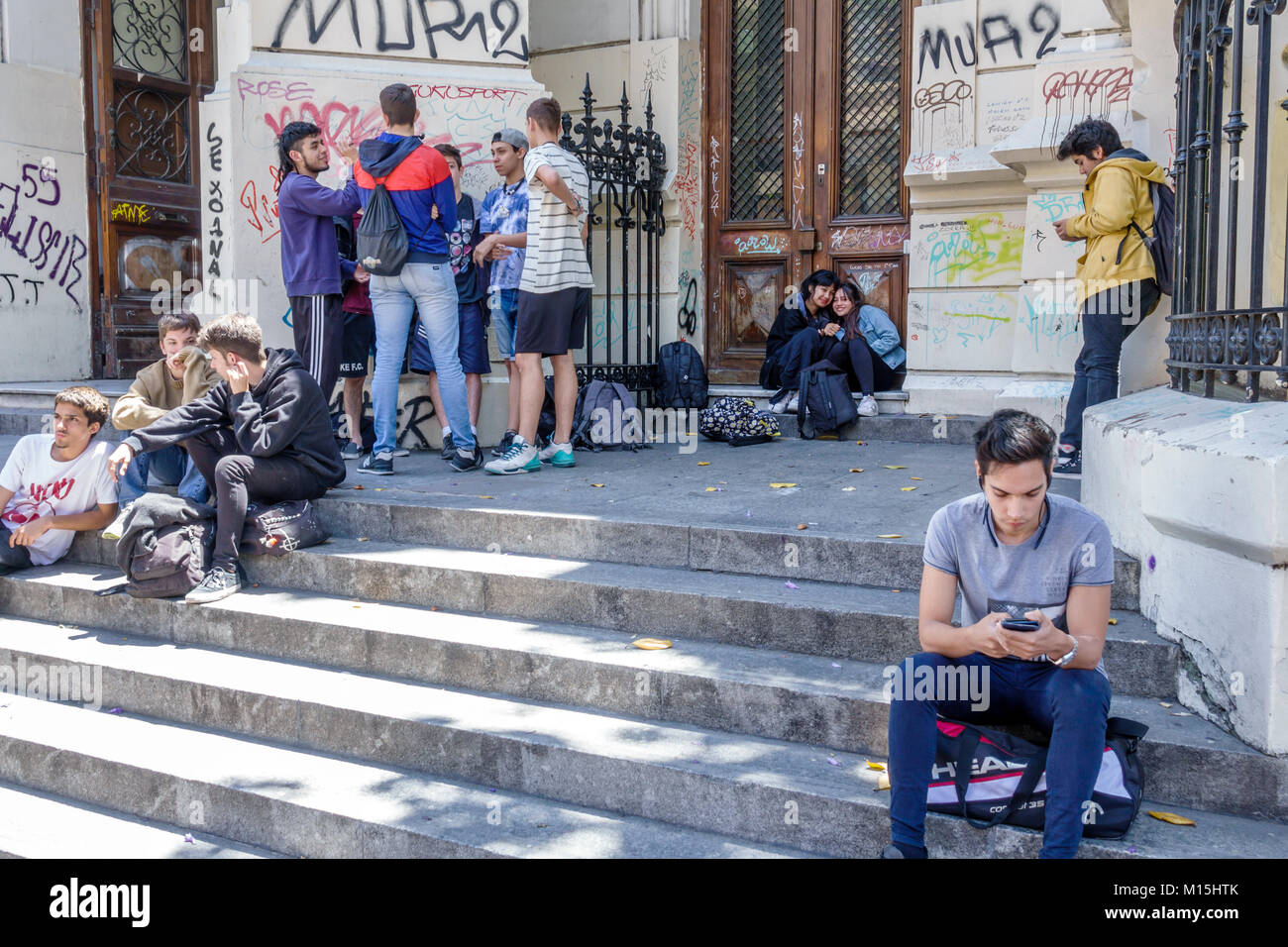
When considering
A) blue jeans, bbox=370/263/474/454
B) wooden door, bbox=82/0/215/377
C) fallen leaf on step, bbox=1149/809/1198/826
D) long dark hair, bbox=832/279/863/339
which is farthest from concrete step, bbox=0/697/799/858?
wooden door, bbox=82/0/215/377

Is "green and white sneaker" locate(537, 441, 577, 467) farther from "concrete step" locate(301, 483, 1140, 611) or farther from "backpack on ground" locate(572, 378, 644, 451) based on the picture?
"concrete step" locate(301, 483, 1140, 611)

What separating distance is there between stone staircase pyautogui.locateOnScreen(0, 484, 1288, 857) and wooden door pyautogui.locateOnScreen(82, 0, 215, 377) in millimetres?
6307

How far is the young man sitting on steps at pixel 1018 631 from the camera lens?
2.87 metres

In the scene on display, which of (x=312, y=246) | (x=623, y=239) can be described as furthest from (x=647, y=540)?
(x=623, y=239)

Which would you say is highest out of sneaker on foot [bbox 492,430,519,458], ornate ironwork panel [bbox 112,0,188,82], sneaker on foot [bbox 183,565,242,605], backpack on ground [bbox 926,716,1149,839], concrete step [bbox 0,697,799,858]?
ornate ironwork panel [bbox 112,0,188,82]

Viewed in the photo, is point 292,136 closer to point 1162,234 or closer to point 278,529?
point 278,529

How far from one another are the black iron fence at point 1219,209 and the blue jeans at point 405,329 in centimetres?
357

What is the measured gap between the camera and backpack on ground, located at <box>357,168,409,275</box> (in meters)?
6.12

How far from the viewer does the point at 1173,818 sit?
9.97ft

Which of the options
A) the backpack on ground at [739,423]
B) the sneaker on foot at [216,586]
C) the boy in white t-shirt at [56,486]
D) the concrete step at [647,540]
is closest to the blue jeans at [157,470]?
the boy in white t-shirt at [56,486]

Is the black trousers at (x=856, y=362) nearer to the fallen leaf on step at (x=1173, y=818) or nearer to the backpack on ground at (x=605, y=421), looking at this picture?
the backpack on ground at (x=605, y=421)

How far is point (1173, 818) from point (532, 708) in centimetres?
196

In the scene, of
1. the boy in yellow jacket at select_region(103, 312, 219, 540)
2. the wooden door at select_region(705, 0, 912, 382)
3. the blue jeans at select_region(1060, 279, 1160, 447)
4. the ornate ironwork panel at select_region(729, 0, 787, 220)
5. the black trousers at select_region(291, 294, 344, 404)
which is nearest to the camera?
the blue jeans at select_region(1060, 279, 1160, 447)

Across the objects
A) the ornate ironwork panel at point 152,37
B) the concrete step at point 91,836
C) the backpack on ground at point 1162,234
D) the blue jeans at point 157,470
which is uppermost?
the ornate ironwork panel at point 152,37
